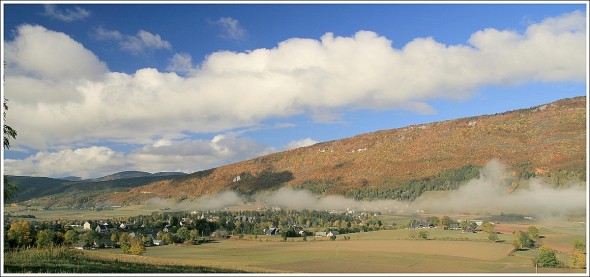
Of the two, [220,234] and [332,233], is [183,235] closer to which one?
[220,234]

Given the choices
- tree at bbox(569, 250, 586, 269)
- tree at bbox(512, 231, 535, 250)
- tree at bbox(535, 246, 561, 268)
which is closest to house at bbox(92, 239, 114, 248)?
tree at bbox(535, 246, 561, 268)

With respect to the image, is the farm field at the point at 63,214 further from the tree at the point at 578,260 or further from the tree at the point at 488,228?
the tree at the point at 578,260

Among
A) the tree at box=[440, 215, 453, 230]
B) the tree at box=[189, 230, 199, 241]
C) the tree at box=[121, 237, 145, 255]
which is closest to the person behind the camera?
the tree at box=[121, 237, 145, 255]

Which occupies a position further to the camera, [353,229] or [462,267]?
[353,229]

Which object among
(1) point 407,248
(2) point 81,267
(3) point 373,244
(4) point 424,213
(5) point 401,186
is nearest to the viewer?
(2) point 81,267

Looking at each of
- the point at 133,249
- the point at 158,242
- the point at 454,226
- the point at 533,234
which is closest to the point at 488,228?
the point at 533,234

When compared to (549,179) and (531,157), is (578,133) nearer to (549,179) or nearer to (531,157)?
(531,157)

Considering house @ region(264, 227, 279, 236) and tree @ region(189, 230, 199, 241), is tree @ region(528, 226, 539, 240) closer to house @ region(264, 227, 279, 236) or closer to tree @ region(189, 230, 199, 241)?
house @ region(264, 227, 279, 236)

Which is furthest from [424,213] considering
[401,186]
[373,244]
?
[373,244]
